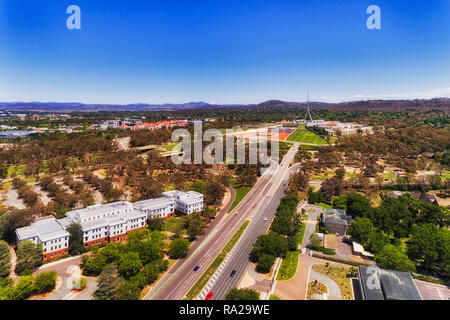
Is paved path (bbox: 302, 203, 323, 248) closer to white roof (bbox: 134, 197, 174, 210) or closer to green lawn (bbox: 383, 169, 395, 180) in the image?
white roof (bbox: 134, 197, 174, 210)

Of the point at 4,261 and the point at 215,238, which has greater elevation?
the point at 4,261

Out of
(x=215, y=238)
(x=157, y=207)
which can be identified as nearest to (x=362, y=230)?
(x=215, y=238)

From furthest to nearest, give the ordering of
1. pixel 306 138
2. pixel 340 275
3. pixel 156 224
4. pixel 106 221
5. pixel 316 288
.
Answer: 1. pixel 306 138
2. pixel 156 224
3. pixel 106 221
4. pixel 340 275
5. pixel 316 288

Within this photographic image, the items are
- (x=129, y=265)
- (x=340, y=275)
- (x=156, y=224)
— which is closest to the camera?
(x=129, y=265)

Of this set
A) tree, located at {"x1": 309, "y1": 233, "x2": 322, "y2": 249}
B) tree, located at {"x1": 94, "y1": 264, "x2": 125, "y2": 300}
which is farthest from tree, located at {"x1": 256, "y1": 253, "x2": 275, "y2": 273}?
tree, located at {"x1": 94, "y1": 264, "x2": 125, "y2": 300}

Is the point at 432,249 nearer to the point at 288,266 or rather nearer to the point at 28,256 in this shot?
the point at 288,266

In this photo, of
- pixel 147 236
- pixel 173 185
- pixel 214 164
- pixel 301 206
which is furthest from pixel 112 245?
pixel 214 164
